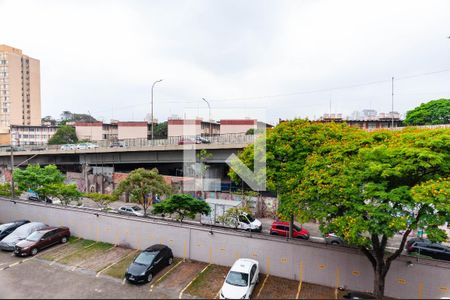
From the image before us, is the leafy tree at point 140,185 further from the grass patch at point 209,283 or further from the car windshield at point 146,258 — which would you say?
the grass patch at point 209,283

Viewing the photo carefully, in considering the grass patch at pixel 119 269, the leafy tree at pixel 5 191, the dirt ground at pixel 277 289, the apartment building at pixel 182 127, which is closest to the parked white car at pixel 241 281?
the dirt ground at pixel 277 289

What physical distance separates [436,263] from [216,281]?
1065 cm

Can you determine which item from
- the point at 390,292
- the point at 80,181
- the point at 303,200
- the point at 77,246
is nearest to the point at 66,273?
the point at 77,246

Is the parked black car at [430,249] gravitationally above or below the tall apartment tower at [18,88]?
below

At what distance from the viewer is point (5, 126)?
96.8m

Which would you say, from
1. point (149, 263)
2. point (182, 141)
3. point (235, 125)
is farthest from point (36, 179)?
point (235, 125)

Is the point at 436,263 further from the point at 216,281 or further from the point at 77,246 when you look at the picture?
the point at 77,246

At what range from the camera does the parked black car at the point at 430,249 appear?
57.8 feet

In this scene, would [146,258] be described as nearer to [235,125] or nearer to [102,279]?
[102,279]

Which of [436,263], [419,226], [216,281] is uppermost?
[419,226]

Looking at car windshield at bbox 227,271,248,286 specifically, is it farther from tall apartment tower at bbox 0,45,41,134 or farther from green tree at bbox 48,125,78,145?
tall apartment tower at bbox 0,45,41,134

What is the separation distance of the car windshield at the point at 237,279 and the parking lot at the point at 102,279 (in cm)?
102

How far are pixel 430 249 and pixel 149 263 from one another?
669 inches

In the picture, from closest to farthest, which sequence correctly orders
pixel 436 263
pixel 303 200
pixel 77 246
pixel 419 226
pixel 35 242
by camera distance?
pixel 419 226 → pixel 436 263 → pixel 303 200 → pixel 35 242 → pixel 77 246
